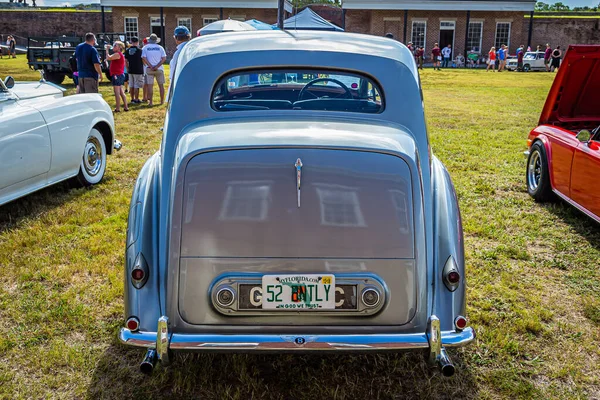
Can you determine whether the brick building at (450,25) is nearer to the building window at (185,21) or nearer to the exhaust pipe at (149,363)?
the building window at (185,21)

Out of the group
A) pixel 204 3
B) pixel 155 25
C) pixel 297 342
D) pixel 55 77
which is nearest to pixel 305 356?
pixel 297 342

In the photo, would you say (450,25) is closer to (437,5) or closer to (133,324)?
(437,5)

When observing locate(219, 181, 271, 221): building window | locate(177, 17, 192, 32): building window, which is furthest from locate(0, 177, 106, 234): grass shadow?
locate(177, 17, 192, 32): building window

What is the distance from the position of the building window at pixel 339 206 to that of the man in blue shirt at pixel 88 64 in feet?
33.0

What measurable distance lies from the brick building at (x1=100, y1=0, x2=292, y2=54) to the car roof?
37186mm

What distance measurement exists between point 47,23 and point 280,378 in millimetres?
48691

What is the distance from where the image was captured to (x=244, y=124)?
287 cm

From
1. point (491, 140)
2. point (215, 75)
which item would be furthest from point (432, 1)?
point (215, 75)

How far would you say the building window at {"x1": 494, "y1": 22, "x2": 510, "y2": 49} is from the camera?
41.4 meters

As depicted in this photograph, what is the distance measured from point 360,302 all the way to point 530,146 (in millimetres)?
4608

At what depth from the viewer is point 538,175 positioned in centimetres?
638

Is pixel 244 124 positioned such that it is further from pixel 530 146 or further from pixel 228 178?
pixel 530 146

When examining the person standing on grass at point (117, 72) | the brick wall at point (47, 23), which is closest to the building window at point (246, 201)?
the person standing on grass at point (117, 72)

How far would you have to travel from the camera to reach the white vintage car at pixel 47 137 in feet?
16.7
